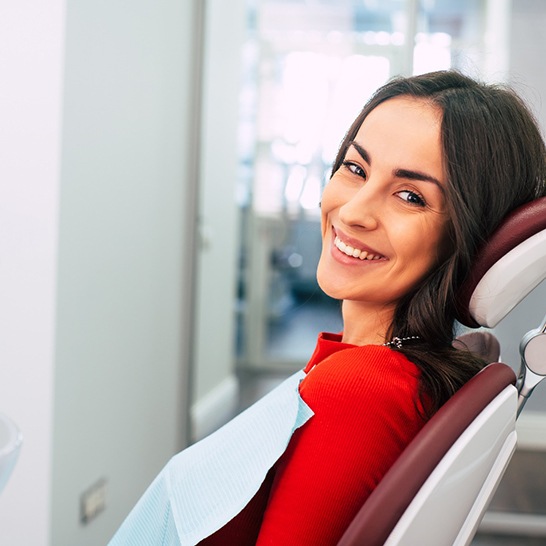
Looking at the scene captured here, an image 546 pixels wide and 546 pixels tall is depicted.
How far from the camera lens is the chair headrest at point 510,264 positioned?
890mm

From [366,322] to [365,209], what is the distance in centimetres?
17

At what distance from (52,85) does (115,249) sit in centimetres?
58

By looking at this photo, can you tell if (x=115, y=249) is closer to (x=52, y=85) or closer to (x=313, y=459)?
(x=52, y=85)

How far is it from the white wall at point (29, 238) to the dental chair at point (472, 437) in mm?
1174

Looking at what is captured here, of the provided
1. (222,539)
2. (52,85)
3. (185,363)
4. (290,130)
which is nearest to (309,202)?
(290,130)

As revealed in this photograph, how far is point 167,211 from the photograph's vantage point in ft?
9.07

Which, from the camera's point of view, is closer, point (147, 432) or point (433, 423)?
point (433, 423)

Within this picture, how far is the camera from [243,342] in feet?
16.8

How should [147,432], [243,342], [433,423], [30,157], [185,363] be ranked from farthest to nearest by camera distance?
[243,342]
[185,363]
[147,432]
[30,157]
[433,423]

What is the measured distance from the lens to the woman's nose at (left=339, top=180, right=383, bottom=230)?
966 millimetres

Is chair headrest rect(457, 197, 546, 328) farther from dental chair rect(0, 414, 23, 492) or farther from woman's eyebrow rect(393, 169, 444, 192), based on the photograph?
dental chair rect(0, 414, 23, 492)

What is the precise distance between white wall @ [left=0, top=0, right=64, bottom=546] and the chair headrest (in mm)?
1203

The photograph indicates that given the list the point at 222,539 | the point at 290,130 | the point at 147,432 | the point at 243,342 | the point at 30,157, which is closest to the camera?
the point at 222,539

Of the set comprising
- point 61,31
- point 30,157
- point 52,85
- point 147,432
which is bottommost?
point 147,432
